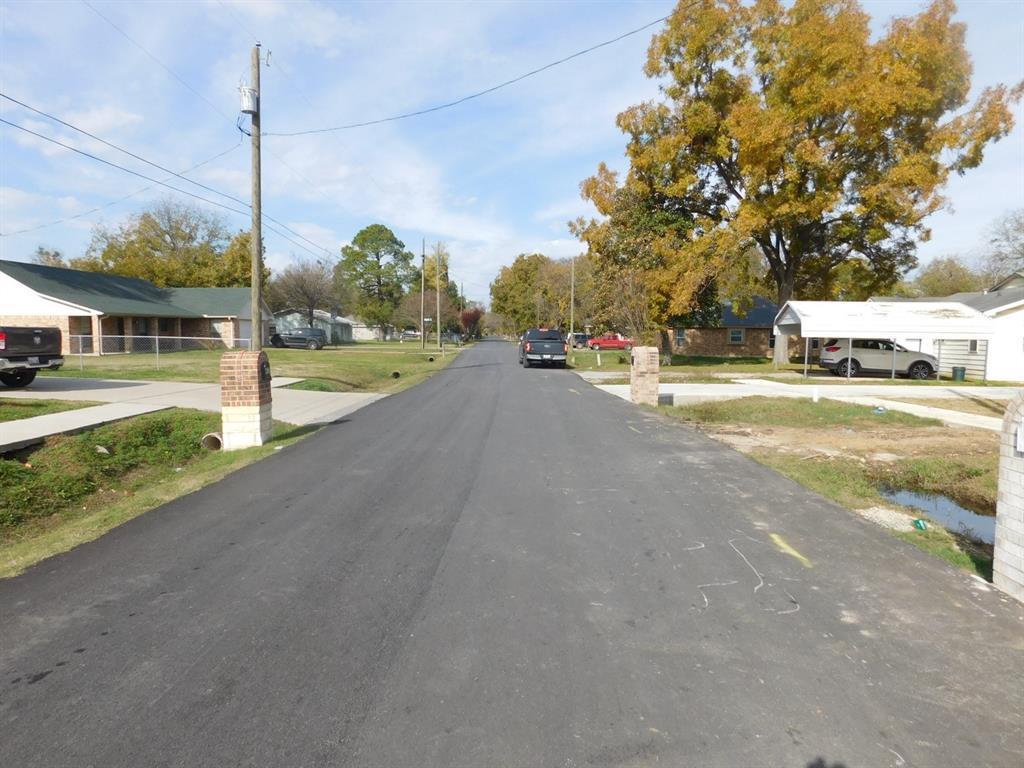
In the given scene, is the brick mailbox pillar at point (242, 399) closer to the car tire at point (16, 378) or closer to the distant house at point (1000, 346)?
the car tire at point (16, 378)

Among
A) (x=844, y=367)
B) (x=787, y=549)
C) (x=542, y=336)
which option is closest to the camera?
(x=787, y=549)

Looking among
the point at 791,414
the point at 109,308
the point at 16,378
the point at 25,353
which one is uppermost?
the point at 109,308

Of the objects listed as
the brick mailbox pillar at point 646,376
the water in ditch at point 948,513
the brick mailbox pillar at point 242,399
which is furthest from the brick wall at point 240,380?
the brick mailbox pillar at point 646,376

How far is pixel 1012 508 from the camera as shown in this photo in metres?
4.05

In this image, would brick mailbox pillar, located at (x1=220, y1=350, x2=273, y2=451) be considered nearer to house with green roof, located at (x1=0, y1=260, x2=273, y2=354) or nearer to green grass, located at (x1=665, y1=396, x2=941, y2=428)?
green grass, located at (x1=665, y1=396, x2=941, y2=428)

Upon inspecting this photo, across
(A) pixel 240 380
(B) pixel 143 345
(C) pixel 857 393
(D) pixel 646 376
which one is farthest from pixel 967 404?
(B) pixel 143 345

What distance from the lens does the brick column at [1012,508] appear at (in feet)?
13.1

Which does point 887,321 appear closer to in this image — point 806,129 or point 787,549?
point 806,129

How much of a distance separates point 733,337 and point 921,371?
67.2 ft

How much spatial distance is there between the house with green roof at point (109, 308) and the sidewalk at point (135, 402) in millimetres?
10901

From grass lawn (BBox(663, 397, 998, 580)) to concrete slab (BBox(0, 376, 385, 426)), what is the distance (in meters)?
7.92

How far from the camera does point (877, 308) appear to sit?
2847cm

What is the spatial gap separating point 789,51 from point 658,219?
9.34 meters

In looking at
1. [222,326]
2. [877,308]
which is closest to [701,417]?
[877,308]
